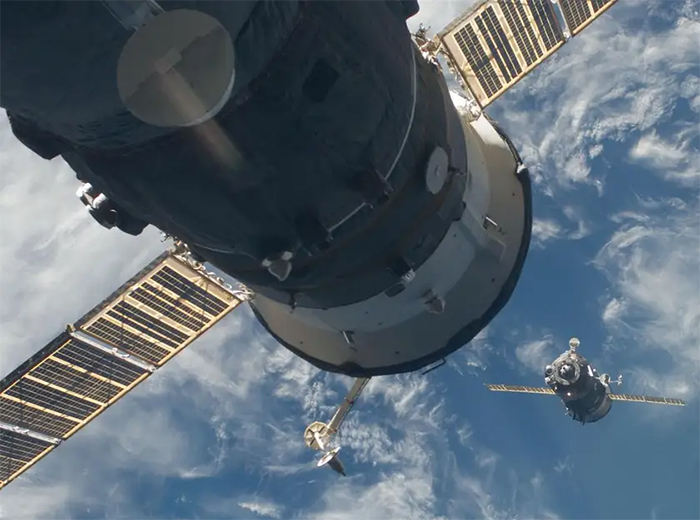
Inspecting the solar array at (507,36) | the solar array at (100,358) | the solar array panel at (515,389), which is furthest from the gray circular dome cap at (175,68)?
the solar array panel at (515,389)

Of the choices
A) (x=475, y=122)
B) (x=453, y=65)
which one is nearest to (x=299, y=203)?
(x=475, y=122)

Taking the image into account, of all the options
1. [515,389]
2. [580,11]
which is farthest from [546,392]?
[580,11]

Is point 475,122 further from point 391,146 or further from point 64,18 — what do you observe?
point 64,18

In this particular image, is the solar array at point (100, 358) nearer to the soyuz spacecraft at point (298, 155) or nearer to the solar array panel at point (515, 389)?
the soyuz spacecraft at point (298, 155)

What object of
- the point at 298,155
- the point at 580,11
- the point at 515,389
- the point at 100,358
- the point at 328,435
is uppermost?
the point at 298,155

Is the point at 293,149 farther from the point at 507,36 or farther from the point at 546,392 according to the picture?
the point at 546,392

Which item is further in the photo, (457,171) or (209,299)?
(209,299)
